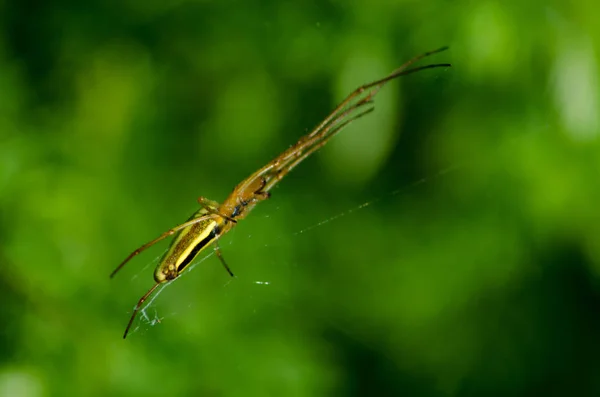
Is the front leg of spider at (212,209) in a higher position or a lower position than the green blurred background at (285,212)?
lower

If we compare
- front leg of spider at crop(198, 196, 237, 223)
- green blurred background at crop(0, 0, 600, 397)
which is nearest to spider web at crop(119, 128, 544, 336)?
green blurred background at crop(0, 0, 600, 397)

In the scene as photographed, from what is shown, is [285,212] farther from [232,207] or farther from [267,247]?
[232,207]

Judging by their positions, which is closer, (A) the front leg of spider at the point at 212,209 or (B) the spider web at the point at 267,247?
(A) the front leg of spider at the point at 212,209

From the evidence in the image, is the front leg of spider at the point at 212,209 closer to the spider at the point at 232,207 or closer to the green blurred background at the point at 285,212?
the spider at the point at 232,207

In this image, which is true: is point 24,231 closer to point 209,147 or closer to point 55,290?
point 55,290

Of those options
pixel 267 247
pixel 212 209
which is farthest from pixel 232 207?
pixel 267 247

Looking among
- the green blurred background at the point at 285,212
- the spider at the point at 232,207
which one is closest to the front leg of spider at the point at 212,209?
the spider at the point at 232,207

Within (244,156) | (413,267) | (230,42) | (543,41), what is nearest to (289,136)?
(244,156)

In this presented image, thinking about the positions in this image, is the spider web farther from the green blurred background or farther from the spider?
the spider
